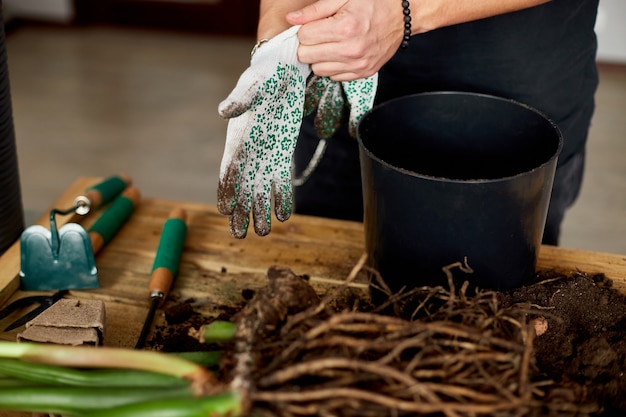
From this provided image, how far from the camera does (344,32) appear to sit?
0.93 metres

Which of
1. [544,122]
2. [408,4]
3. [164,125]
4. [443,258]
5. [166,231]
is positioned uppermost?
[408,4]

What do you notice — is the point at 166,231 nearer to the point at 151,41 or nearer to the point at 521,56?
the point at 521,56

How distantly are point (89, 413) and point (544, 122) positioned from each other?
2.10 ft

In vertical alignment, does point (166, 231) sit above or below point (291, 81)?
below

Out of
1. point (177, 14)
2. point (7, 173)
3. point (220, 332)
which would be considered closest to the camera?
point (220, 332)

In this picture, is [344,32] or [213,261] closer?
[344,32]

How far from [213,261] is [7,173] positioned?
1.10 feet

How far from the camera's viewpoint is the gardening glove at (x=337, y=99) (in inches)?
42.0

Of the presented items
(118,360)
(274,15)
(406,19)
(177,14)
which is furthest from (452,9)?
(177,14)

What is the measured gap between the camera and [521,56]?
3.94 feet

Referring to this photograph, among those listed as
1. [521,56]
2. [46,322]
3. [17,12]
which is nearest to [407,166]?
[521,56]

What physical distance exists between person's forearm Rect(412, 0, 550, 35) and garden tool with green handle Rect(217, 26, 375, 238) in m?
0.17

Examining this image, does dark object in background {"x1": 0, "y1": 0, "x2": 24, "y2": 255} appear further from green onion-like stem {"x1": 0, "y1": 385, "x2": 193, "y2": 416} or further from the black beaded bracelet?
the black beaded bracelet

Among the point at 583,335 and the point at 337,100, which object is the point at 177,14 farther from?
the point at 583,335
